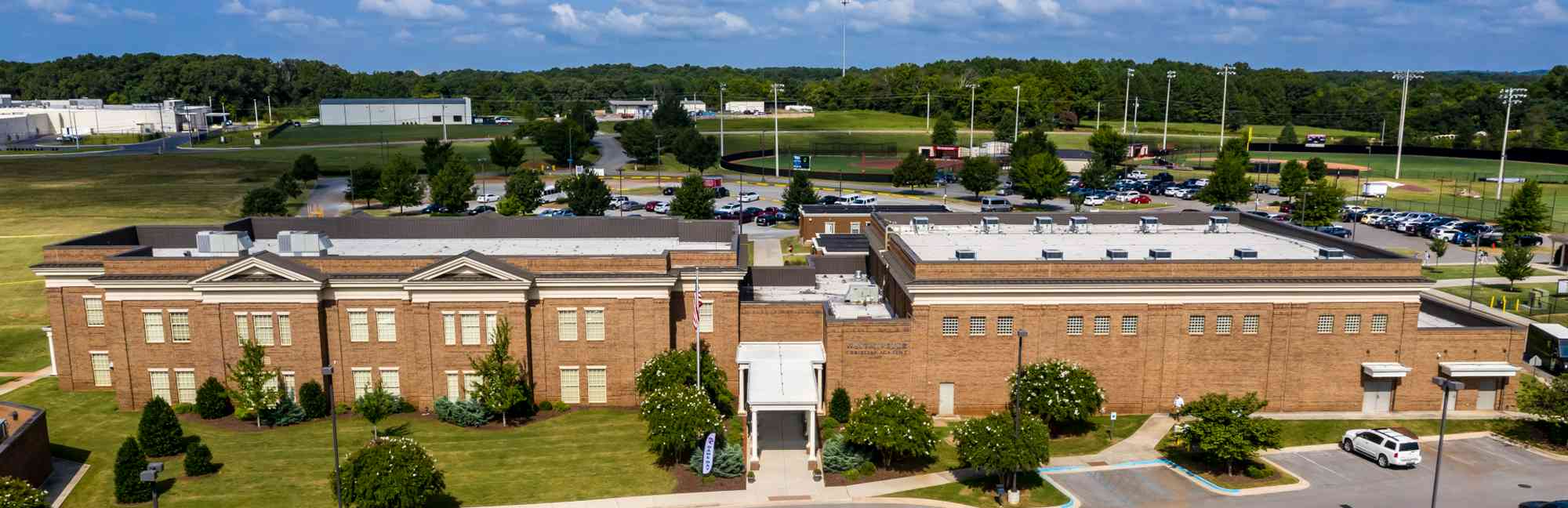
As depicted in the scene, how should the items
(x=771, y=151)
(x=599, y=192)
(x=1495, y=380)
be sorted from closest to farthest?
(x=1495, y=380), (x=599, y=192), (x=771, y=151)

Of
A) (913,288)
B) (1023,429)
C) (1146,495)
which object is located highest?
(913,288)

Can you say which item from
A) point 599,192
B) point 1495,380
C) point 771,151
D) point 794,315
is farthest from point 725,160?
point 1495,380

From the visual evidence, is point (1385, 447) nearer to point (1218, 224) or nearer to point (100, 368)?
point (1218, 224)

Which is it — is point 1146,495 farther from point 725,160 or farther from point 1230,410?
point 725,160

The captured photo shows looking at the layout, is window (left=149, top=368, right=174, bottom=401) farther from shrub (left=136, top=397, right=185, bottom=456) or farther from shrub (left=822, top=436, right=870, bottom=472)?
shrub (left=822, top=436, right=870, bottom=472)

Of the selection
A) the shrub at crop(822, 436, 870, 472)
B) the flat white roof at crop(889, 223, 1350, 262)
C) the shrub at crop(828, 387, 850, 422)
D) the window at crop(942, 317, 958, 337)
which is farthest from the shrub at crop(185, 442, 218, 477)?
the flat white roof at crop(889, 223, 1350, 262)

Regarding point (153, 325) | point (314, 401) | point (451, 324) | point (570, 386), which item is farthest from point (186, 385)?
point (570, 386)

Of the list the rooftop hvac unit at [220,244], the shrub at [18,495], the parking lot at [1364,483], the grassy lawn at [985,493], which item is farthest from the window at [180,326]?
the parking lot at [1364,483]
